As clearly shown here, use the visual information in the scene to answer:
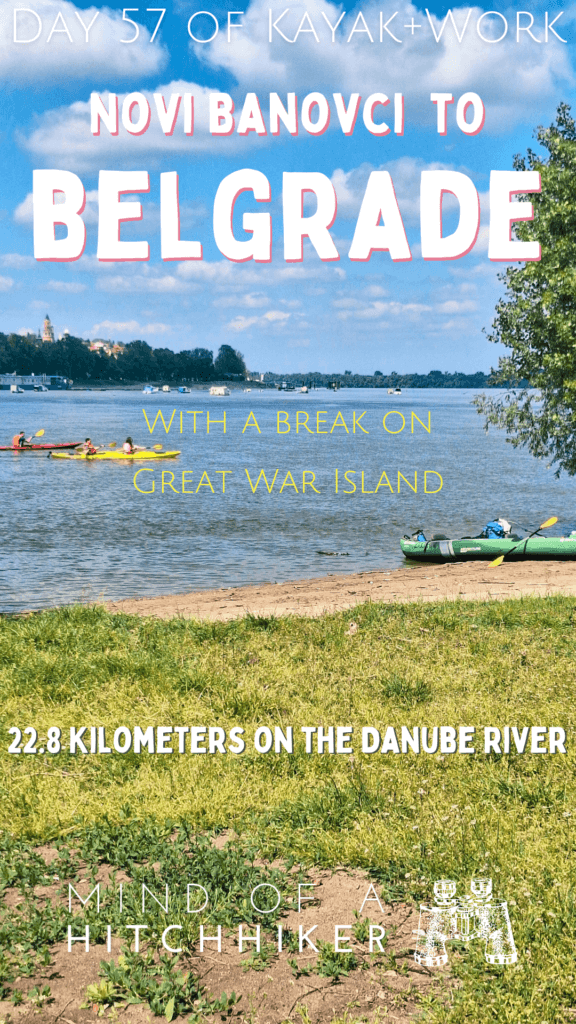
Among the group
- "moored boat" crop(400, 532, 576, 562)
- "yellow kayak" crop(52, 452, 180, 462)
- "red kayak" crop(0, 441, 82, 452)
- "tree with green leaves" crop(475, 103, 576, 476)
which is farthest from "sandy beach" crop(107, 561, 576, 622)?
"red kayak" crop(0, 441, 82, 452)

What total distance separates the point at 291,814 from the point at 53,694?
3.57m

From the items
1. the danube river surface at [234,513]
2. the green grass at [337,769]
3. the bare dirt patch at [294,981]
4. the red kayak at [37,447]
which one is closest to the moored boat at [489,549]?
the danube river surface at [234,513]

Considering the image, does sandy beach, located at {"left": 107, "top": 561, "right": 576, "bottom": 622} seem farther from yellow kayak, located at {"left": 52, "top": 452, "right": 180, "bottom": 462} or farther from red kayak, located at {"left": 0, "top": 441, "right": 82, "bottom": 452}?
red kayak, located at {"left": 0, "top": 441, "right": 82, "bottom": 452}

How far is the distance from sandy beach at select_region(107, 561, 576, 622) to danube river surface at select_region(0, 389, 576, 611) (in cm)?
258

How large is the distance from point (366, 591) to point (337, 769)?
9.24 m

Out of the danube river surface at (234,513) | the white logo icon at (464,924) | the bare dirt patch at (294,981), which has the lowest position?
the danube river surface at (234,513)

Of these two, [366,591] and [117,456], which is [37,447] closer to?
[117,456]

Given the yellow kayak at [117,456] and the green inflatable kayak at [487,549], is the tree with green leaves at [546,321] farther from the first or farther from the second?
the yellow kayak at [117,456]

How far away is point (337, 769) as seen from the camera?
673cm

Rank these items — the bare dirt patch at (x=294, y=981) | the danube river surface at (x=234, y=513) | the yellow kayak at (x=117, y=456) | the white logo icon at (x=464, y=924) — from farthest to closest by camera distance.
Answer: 1. the yellow kayak at (x=117, y=456)
2. the danube river surface at (x=234, y=513)
3. the white logo icon at (x=464, y=924)
4. the bare dirt patch at (x=294, y=981)

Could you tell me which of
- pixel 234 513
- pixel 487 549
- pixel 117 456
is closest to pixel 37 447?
pixel 117 456

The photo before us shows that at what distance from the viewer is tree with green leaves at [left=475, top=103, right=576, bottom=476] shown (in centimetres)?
2158

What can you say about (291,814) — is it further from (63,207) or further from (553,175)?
(553,175)

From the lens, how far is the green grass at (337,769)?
506cm
